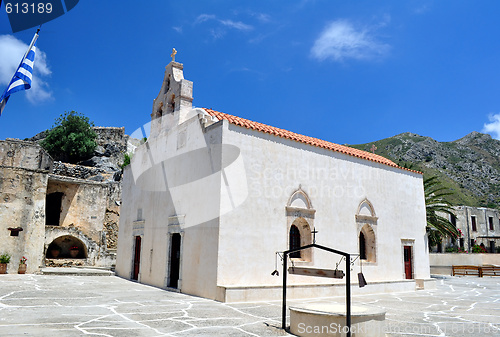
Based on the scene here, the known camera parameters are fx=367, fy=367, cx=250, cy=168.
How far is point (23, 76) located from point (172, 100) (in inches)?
264

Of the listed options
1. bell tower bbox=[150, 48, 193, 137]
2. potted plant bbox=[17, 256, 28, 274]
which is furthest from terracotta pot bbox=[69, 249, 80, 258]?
bell tower bbox=[150, 48, 193, 137]

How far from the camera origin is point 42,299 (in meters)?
9.60

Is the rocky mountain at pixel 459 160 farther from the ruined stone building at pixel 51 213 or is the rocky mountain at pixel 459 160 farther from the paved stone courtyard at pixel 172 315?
the paved stone courtyard at pixel 172 315

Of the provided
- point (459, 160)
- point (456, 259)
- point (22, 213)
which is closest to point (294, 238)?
point (22, 213)

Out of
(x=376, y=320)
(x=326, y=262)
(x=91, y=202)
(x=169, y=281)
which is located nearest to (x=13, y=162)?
(x=91, y=202)

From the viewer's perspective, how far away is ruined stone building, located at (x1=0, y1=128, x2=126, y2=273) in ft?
58.5

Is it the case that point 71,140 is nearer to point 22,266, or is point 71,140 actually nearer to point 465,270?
point 22,266

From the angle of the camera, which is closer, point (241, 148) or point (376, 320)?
point (376, 320)

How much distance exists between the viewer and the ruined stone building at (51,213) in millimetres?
17844

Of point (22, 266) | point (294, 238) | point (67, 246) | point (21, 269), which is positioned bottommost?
point (21, 269)

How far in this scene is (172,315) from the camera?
26.2 ft

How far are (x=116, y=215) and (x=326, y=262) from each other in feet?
57.6

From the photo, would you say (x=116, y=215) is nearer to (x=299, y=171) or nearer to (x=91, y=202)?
(x=91, y=202)

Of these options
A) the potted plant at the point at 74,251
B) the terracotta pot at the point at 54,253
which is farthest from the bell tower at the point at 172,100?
the terracotta pot at the point at 54,253
